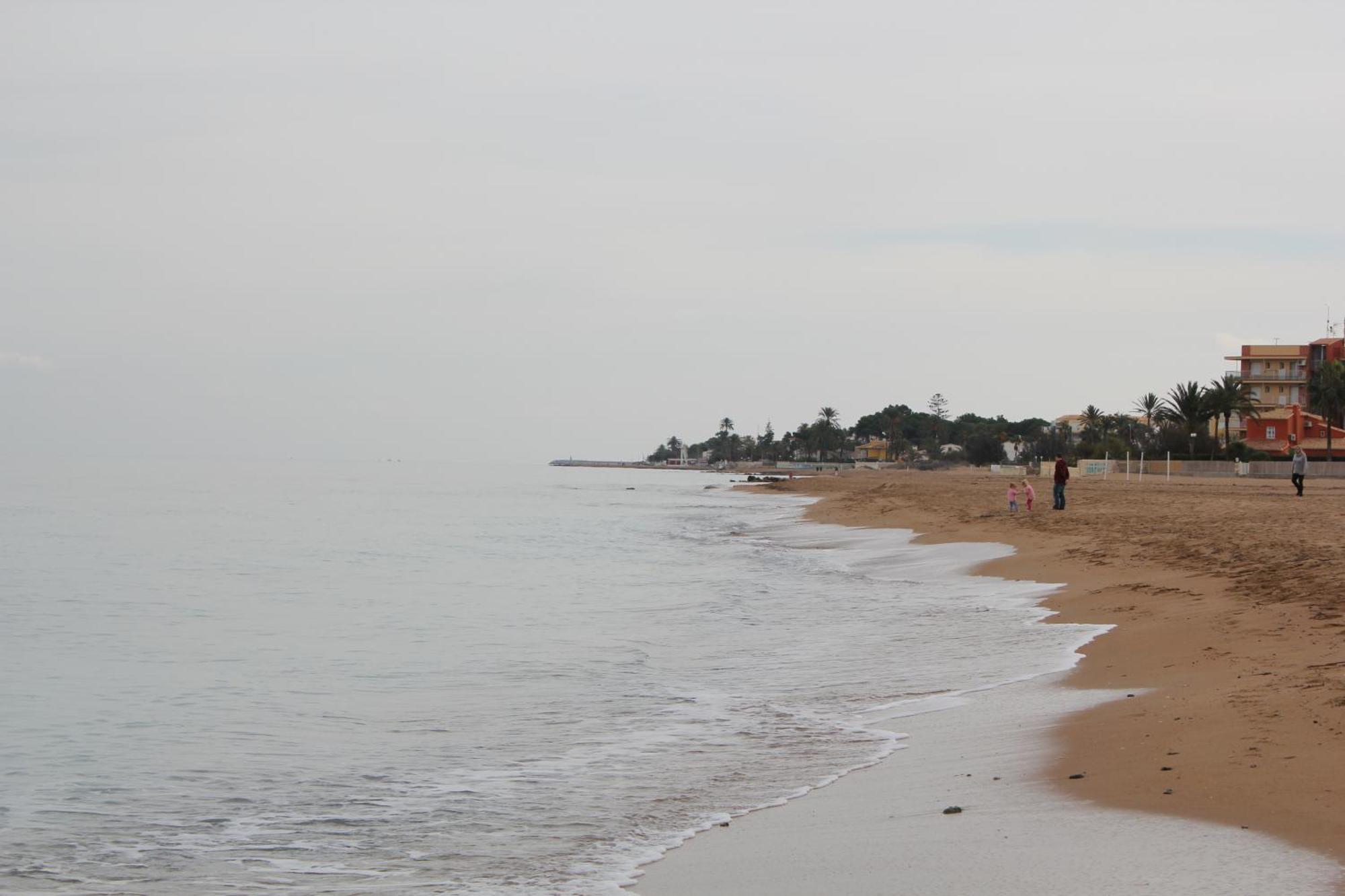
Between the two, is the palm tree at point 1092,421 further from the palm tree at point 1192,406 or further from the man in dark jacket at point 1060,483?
the man in dark jacket at point 1060,483

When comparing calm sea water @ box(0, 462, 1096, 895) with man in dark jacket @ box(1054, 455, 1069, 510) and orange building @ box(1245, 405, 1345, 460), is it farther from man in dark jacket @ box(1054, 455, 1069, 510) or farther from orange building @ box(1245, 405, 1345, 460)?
orange building @ box(1245, 405, 1345, 460)

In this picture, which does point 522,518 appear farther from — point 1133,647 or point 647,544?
point 1133,647

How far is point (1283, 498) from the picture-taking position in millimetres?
36156

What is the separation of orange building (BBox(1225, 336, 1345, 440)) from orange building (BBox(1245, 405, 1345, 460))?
6.99m

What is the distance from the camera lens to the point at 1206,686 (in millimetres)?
9656

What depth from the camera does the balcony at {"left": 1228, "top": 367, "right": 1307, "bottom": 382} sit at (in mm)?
103000

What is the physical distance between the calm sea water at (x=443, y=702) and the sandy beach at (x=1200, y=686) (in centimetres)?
90

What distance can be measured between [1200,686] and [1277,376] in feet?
344

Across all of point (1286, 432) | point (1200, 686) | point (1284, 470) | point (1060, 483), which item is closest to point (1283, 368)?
point (1286, 432)

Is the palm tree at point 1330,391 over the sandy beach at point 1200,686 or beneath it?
over

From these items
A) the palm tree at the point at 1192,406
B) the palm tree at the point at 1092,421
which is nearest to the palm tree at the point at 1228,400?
the palm tree at the point at 1192,406

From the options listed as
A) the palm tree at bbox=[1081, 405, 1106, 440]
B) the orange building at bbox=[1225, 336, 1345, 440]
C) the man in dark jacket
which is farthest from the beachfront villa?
the man in dark jacket

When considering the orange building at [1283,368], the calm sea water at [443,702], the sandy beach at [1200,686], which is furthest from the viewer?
the orange building at [1283,368]

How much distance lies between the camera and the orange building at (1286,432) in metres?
89.3
